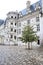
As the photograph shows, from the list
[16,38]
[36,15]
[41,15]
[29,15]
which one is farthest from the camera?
[16,38]

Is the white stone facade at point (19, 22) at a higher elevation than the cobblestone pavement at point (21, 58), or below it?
higher

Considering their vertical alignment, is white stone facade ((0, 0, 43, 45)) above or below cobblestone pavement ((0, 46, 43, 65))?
above

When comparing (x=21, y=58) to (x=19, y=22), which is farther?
(x=19, y=22)

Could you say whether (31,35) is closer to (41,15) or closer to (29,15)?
(41,15)

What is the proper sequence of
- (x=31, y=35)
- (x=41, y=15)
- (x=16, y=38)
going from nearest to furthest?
(x=31, y=35), (x=41, y=15), (x=16, y=38)

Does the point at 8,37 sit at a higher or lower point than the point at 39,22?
lower

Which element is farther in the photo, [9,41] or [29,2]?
[9,41]

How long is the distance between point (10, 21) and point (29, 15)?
29.7 feet

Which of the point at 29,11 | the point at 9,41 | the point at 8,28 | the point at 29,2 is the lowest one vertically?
the point at 9,41

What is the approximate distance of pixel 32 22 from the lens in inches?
1490

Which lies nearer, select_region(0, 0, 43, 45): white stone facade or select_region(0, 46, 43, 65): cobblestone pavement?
select_region(0, 46, 43, 65): cobblestone pavement

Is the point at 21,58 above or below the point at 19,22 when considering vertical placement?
below

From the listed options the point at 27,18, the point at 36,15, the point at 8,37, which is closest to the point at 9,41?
the point at 8,37

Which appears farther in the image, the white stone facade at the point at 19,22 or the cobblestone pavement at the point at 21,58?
the white stone facade at the point at 19,22
